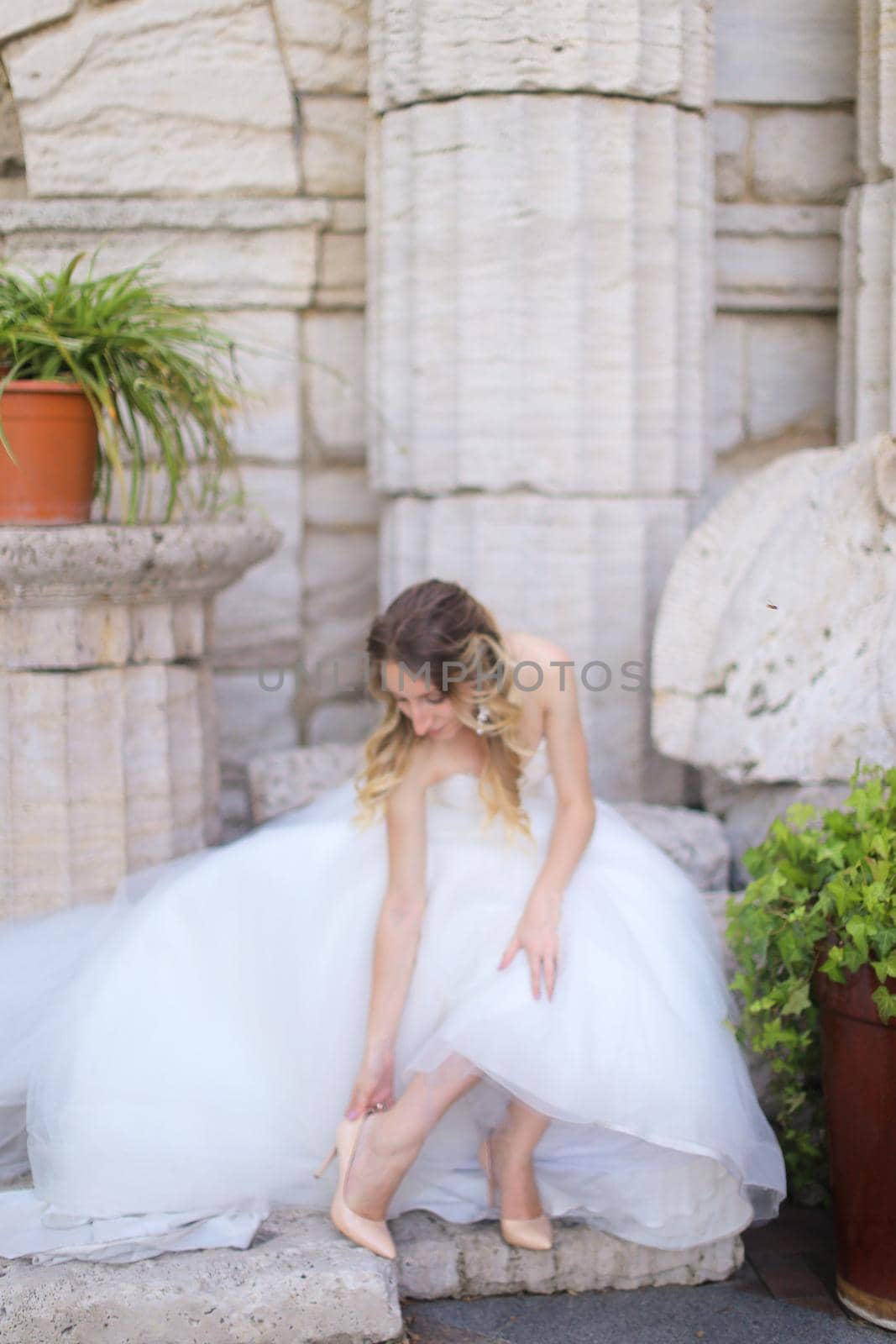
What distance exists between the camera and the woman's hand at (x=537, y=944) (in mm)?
2119

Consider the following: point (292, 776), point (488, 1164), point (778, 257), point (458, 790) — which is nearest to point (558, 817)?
point (458, 790)

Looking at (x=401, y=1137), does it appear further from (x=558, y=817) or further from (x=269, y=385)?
(x=269, y=385)

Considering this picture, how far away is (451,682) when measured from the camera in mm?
2227

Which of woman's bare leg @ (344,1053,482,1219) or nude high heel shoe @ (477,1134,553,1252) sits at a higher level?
woman's bare leg @ (344,1053,482,1219)

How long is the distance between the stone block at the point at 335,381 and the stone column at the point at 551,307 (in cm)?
24

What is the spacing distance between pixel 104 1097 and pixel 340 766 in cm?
128

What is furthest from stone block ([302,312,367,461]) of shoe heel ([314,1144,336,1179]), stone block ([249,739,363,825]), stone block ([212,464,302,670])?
shoe heel ([314,1144,336,1179])

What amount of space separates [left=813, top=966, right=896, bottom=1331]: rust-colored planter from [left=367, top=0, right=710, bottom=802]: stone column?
4.13 ft


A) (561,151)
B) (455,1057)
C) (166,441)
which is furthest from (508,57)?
(455,1057)

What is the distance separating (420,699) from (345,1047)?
1.96ft

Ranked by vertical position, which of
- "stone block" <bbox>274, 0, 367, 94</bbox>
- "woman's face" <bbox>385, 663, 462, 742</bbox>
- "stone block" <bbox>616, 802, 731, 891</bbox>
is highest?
"stone block" <bbox>274, 0, 367, 94</bbox>

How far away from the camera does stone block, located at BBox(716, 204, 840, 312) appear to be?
140 inches

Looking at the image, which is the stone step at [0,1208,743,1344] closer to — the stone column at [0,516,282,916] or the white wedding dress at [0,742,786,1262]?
the white wedding dress at [0,742,786,1262]

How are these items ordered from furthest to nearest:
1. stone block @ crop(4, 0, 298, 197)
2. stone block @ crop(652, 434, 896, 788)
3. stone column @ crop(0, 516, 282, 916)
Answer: stone block @ crop(4, 0, 298, 197) < stone block @ crop(652, 434, 896, 788) < stone column @ crop(0, 516, 282, 916)
